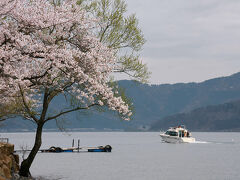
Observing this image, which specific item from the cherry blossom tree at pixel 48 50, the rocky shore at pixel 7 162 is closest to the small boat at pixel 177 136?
the rocky shore at pixel 7 162

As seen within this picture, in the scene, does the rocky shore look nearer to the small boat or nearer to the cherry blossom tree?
the cherry blossom tree

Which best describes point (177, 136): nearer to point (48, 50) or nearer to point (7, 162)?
point (7, 162)

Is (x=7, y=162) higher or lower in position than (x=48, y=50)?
lower

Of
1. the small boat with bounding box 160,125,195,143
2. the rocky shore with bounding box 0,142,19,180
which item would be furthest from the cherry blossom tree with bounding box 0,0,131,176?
the small boat with bounding box 160,125,195,143

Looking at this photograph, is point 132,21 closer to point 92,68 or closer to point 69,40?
point 69,40

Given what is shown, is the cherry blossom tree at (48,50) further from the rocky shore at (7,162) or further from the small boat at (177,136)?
the small boat at (177,136)

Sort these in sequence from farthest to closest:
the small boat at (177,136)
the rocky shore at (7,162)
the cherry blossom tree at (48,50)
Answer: the small boat at (177,136) → the rocky shore at (7,162) → the cherry blossom tree at (48,50)

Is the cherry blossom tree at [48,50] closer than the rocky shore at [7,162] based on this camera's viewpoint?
Yes

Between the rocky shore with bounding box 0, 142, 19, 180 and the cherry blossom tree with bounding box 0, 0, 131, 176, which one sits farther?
the rocky shore with bounding box 0, 142, 19, 180

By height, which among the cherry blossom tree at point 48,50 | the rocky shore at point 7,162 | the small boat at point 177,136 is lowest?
the rocky shore at point 7,162

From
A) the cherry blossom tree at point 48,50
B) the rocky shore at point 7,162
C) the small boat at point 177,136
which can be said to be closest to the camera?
the cherry blossom tree at point 48,50

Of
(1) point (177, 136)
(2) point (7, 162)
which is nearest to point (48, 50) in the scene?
(2) point (7, 162)

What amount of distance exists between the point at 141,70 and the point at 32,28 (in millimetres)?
12490

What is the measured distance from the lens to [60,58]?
24.6 m
